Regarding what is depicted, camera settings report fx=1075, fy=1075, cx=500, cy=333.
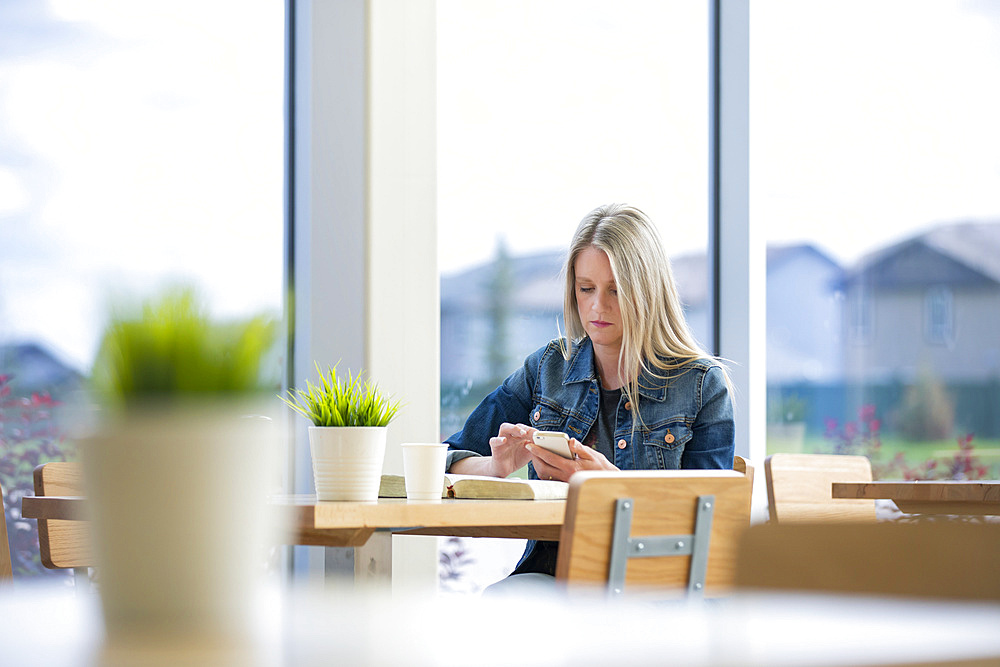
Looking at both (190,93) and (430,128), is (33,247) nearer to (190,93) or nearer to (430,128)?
(190,93)

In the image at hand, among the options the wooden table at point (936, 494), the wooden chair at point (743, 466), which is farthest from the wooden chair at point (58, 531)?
the wooden table at point (936, 494)

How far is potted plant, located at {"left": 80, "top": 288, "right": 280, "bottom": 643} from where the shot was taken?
1.82 feet

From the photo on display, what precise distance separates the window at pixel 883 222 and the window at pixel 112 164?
2.16m

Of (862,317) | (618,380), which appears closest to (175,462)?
(618,380)

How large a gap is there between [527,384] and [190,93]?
5.74 feet

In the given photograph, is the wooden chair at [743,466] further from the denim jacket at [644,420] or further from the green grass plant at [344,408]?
the green grass plant at [344,408]

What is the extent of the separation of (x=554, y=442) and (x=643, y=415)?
1.52ft

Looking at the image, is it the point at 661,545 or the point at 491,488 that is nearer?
the point at 661,545

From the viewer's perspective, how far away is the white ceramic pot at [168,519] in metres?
0.55

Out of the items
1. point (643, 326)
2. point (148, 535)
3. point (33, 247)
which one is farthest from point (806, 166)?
point (148, 535)

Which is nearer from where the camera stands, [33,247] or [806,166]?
[33,247]

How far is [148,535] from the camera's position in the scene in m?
0.56

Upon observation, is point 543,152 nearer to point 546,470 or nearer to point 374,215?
point 374,215

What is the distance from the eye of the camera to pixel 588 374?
2.72 meters
